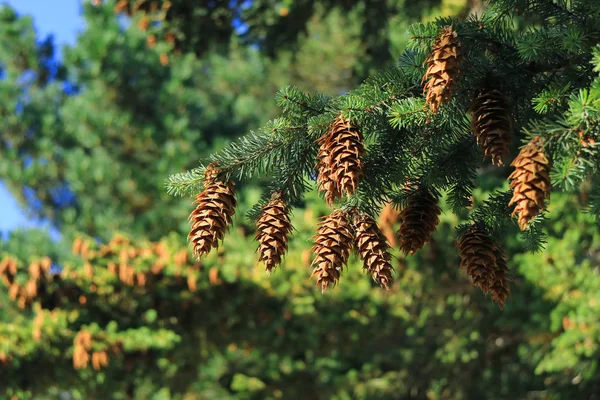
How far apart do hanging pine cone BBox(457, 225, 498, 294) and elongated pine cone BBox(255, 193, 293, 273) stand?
53 cm

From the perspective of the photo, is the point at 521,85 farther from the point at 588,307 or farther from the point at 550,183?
the point at 588,307

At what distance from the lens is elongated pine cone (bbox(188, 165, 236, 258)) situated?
2.27m

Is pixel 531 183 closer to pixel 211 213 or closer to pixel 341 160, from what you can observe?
pixel 341 160

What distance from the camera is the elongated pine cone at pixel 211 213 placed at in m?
2.27

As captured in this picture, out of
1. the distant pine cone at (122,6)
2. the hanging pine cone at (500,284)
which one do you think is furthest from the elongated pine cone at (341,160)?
the distant pine cone at (122,6)

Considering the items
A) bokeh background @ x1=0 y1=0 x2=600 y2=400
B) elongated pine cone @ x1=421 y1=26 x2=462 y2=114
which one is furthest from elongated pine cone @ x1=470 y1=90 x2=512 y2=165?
bokeh background @ x1=0 y1=0 x2=600 y2=400

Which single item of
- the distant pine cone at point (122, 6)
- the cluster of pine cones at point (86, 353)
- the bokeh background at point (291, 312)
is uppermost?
the distant pine cone at point (122, 6)

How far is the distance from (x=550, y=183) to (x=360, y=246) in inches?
23.0

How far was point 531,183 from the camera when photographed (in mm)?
1960

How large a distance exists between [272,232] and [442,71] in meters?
0.65

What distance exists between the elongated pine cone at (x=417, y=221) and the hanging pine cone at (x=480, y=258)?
112mm

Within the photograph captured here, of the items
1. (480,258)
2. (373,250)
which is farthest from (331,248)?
(480,258)

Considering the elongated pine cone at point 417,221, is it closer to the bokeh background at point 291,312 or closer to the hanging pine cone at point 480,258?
the hanging pine cone at point 480,258

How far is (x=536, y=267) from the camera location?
6.59m
